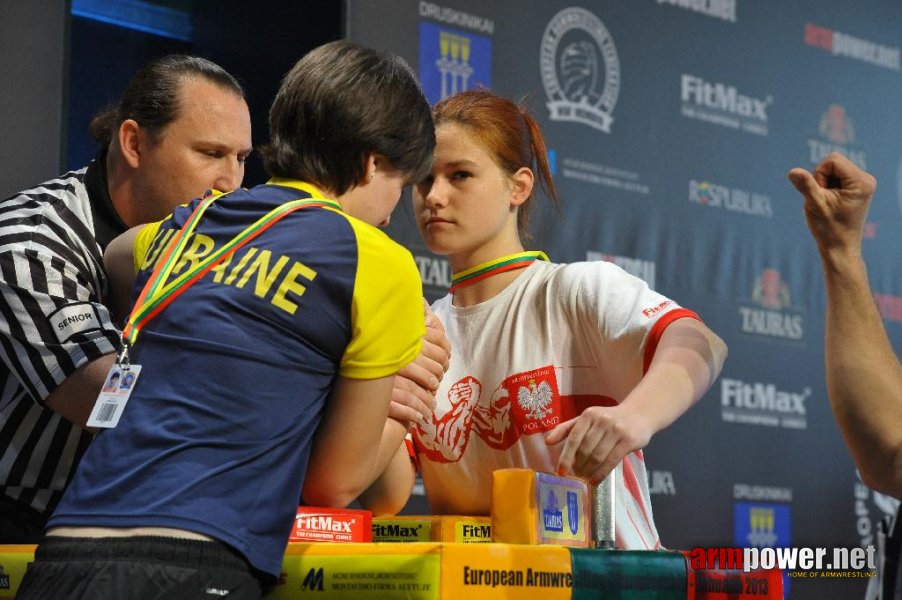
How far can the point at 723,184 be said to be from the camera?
4633 millimetres

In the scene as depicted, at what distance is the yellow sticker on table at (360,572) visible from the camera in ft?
3.49

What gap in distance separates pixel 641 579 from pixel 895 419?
1.47 ft

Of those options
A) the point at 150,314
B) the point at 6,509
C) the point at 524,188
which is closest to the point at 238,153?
the point at 524,188

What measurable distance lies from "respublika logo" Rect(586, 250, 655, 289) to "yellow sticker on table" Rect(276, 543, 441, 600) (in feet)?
10.1

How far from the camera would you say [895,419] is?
1431 millimetres

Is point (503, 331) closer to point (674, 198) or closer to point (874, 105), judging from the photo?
point (674, 198)

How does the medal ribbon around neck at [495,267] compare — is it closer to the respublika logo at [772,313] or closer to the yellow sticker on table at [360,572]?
the yellow sticker on table at [360,572]

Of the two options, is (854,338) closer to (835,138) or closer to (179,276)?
(179,276)

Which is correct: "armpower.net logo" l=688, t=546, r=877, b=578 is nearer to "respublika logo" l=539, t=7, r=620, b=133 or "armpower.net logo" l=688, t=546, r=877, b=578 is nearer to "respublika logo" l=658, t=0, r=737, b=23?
"respublika logo" l=539, t=7, r=620, b=133

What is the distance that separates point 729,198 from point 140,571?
393 centimetres

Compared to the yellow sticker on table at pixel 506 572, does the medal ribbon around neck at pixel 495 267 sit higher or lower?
higher

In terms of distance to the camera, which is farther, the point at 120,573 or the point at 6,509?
the point at 6,509

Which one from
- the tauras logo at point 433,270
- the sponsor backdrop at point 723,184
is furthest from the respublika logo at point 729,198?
the tauras logo at point 433,270

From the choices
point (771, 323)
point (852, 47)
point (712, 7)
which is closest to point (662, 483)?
point (771, 323)
